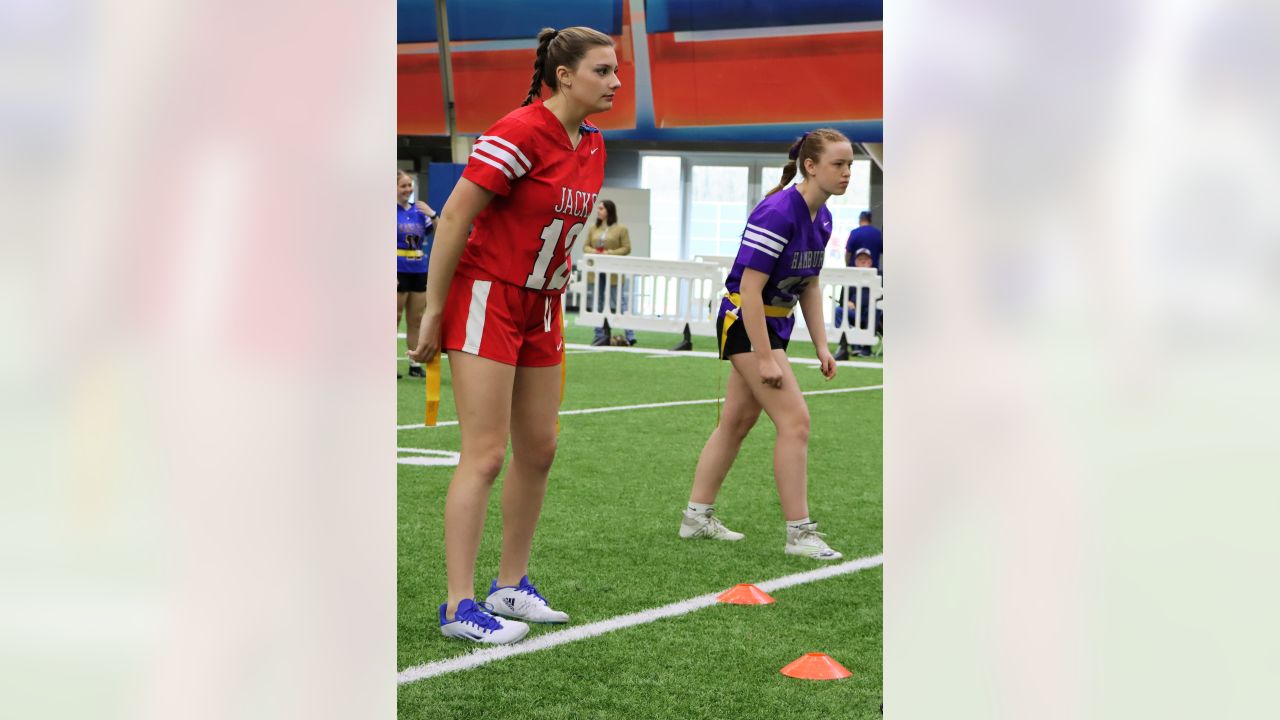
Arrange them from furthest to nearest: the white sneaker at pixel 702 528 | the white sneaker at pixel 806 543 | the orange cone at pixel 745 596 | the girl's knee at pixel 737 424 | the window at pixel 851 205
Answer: the window at pixel 851 205, the white sneaker at pixel 702 528, the girl's knee at pixel 737 424, the white sneaker at pixel 806 543, the orange cone at pixel 745 596

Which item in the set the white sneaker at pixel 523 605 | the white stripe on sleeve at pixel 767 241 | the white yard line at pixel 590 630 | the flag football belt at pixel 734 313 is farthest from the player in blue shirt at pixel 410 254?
the white sneaker at pixel 523 605

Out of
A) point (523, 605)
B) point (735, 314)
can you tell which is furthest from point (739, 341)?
point (523, 605)

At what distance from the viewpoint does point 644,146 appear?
910 inches

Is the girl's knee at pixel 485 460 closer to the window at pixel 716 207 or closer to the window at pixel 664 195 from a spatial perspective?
the window at pixel 716 207

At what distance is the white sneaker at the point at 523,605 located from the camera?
14.9 ft

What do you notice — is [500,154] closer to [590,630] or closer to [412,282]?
[590,630]

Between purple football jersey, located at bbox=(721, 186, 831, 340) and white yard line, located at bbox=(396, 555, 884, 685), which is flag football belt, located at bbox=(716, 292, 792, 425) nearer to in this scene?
purple football jersey, located at bbox=(721, 186, 831, 340)

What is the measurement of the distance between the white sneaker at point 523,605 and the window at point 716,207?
1960 centimetres

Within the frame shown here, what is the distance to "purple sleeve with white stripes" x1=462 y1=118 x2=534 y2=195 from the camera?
4.05 m

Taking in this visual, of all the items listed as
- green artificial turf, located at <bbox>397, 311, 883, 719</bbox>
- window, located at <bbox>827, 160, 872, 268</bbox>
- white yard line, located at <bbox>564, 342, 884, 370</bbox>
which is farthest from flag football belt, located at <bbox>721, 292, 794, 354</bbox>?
window, located at <bbox>827, 160, 872, 268</bbox>

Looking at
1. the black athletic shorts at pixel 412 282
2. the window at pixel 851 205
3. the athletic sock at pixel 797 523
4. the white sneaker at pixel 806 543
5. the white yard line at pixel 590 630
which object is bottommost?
the white yard line at pixel 590 630
